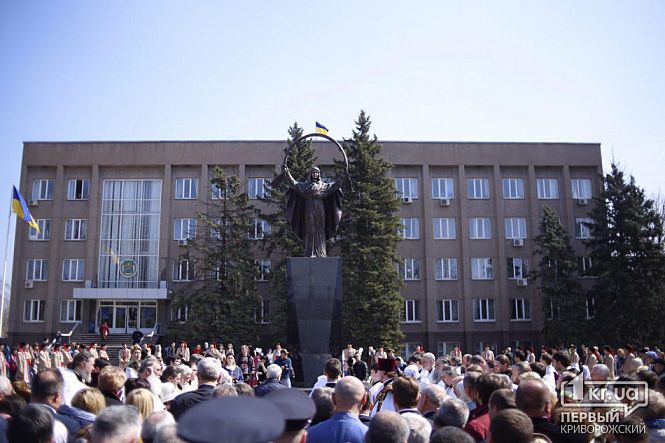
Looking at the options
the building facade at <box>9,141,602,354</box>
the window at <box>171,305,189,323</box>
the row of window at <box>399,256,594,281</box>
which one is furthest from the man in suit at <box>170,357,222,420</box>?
the row of window at <box>399,256,594,281</box>

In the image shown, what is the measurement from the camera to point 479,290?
4338cm

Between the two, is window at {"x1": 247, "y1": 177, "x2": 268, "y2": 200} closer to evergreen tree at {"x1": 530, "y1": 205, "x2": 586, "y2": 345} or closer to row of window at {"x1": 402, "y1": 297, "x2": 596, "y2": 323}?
row of window at {"x1": 402, "y1": 297, "x2": 596, "y2": 323}

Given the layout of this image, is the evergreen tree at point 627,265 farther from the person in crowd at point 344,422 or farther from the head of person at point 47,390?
the head of person at point 47,390

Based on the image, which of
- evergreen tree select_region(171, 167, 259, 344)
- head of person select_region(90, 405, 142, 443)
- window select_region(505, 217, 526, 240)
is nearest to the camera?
head of person select_region(90, 405, 142, 443)

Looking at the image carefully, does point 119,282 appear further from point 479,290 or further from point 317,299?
point 317,299

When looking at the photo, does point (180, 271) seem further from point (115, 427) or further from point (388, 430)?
point (388, 430)

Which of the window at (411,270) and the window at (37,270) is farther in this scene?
the window at (411,270)

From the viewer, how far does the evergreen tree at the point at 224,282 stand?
119 feet

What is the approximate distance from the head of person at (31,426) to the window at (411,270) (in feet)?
130

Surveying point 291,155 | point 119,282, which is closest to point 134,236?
point 119,282

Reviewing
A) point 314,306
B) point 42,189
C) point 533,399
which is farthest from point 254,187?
point 533,399

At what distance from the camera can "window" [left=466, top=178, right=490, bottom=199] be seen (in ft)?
147

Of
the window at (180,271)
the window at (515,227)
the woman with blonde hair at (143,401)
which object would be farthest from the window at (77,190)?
the woman with blonde hair at (143,401)

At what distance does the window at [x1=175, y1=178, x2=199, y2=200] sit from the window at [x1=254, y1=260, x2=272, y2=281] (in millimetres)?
7088
